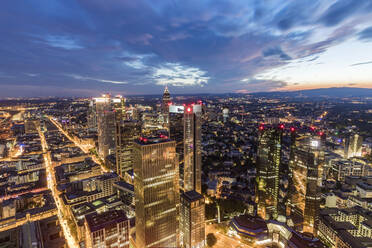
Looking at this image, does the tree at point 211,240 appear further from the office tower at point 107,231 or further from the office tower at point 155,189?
the office tower at point 107,231

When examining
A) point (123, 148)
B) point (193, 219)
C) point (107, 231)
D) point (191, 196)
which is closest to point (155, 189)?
point (107, 231)

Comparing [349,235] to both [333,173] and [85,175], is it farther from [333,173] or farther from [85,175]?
[85,175]

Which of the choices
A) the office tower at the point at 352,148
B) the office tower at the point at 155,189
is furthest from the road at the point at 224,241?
the office tower at the point at 352,148

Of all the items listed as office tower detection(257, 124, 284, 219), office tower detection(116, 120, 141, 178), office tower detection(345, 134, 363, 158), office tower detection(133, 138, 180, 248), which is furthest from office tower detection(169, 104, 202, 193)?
office tower detection(345, 134, 363, 158)

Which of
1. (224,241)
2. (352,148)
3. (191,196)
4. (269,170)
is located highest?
(191,196)

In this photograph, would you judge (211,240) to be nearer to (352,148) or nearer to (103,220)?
(103,220)
